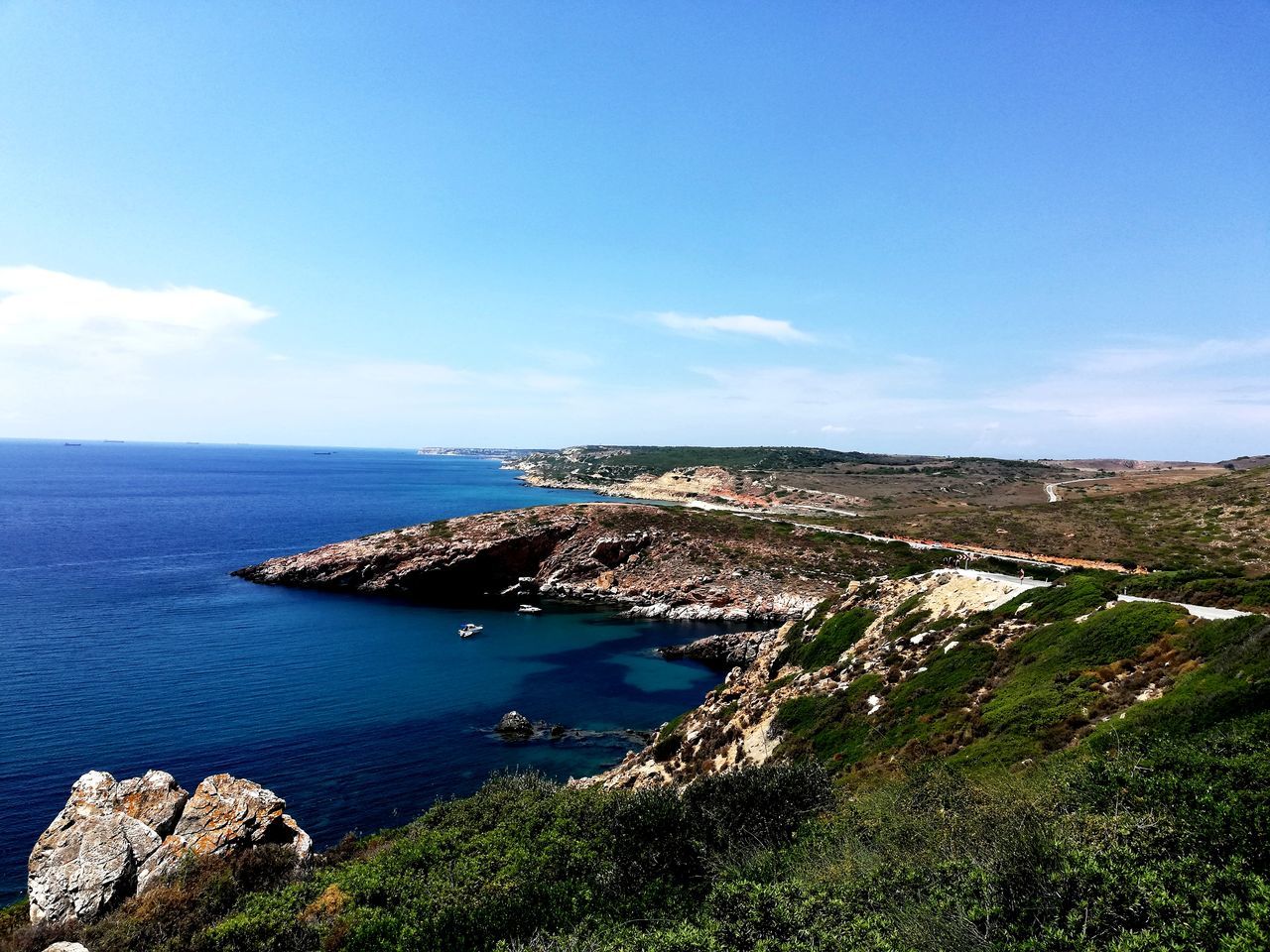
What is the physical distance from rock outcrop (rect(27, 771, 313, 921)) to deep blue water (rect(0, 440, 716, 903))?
4.85m

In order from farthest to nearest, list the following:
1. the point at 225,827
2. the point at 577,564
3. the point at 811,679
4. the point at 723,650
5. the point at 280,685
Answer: the point at 577,564
the point at 723,650
the point at 280,685
the point at 811,679
the point at 225,827

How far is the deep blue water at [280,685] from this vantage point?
30.9 meters

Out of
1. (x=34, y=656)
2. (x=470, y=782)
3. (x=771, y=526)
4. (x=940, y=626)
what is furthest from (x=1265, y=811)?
(x=771, y=526)

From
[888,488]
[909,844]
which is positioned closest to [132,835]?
[909,844]

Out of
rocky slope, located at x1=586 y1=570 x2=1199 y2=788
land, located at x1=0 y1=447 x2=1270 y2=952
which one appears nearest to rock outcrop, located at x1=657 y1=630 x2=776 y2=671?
rocky slope, located at x1=586 y1=570 x2=1199 y2=788

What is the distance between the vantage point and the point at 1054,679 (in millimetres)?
18953

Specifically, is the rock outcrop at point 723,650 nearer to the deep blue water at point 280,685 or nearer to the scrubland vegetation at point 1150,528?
the deep blue water at point 280,685

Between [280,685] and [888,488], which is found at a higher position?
[888,488]

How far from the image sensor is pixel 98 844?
1966cm

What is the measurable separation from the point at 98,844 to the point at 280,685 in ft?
82.0

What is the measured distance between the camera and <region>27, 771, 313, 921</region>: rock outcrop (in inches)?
729

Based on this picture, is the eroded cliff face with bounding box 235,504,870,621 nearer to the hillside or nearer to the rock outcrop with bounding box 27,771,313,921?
the hillside

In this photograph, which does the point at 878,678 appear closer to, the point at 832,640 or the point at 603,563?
the point at 832,640

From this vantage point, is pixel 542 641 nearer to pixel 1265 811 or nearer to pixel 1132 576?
pixel 1132 576
